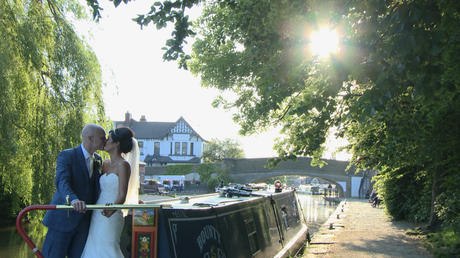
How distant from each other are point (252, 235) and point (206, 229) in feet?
5.66

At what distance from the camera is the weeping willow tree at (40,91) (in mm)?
7695

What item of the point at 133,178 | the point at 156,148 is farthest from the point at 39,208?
the point at 156,148

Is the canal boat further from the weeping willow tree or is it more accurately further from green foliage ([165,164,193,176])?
green foliage ([165,164,193,176])

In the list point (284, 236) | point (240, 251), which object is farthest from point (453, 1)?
point (284, 236)

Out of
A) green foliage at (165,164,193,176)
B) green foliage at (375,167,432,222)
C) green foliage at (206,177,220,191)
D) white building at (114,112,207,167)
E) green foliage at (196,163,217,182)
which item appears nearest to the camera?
green foliage at (375,167,432,222)

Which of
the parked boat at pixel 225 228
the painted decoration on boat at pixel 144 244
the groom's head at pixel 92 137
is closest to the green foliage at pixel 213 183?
the parked boat at pixel 225 228

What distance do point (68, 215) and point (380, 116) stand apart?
260 inches

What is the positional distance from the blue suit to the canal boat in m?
0.24

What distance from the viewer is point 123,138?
3.36m

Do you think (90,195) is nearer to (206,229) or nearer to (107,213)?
(107,213)

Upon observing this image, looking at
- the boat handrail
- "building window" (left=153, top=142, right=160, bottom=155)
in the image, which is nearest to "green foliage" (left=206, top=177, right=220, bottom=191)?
"building window" (left=153, top=142, right=160, bottom=155)

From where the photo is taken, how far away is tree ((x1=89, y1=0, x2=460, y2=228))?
3941 mm

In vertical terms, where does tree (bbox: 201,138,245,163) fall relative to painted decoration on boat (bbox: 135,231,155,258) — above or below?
above

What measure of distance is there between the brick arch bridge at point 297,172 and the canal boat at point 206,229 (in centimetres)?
3436
